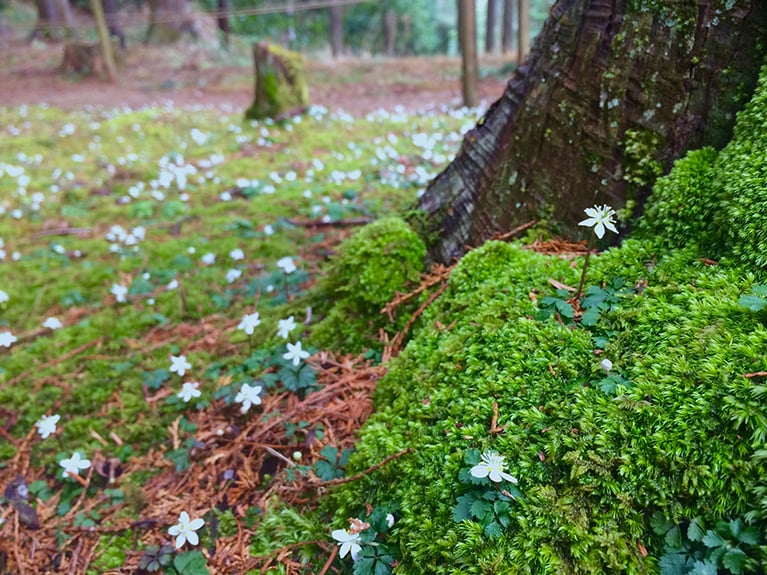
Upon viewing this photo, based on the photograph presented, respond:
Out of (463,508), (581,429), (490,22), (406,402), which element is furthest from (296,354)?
(490,22)

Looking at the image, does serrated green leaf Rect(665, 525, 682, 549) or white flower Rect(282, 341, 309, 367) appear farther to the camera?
white flower Rect(282, 341, 309, 367)

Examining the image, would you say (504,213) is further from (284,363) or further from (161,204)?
(161,204)

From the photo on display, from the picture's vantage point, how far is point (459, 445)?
1879mm

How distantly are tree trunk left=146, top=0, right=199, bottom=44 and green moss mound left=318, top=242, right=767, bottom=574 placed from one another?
26811mm

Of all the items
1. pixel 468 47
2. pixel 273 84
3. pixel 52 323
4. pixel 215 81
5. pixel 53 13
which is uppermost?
pixel 53 13

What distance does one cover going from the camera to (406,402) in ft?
7.40

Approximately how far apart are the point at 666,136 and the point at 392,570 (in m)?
2.34

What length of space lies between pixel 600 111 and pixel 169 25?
27131 millimetres

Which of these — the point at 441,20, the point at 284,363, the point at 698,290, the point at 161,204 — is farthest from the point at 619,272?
the point at 441,20

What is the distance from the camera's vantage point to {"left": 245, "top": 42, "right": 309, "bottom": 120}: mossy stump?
33.4 feet

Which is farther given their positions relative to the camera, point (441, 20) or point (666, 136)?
point (441, 20)

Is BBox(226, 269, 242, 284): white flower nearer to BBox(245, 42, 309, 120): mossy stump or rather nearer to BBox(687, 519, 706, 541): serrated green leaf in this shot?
BBox(687, 519, 706, 541): serrated green leaf

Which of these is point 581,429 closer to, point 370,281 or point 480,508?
point 480,508

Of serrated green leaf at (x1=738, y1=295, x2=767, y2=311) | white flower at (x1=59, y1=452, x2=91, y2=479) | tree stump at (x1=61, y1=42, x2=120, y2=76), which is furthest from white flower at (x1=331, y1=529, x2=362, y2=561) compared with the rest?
tree stump at (x1=61, y1=42, x2=120, y2=76)
